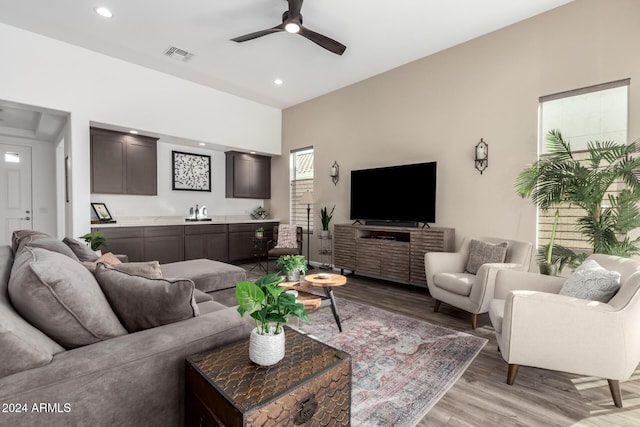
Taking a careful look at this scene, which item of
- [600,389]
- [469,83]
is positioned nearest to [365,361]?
[600,389]

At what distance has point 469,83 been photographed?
393 cm

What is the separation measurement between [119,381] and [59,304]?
0.36 m

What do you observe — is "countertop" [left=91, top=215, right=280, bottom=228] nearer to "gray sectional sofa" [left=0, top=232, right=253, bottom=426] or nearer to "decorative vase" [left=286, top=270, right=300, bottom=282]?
"decorative vase" [left=286, top=270, right=300, bottom=282]

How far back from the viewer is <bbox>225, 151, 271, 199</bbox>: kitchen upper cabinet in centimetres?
625

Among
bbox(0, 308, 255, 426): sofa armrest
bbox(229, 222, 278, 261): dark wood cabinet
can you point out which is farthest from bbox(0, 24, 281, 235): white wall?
bbox(0, 308, 255, 426): sofa armrest

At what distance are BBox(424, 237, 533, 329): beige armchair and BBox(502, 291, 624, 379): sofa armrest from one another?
32.9 inches

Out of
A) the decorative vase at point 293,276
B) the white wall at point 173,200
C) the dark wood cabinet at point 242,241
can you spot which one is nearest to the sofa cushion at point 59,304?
the decorative vase at point 293,276

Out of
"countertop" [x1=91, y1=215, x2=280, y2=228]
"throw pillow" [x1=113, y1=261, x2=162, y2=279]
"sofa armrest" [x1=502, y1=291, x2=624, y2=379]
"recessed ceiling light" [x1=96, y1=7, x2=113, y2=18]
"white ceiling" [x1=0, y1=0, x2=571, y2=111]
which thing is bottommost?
"sofa armrest" [x1=502, y1=291, x2=624, y2=379]

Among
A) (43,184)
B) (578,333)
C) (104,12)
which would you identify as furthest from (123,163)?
(578,333)

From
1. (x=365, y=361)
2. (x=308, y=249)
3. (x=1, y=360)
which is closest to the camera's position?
(x=1, y=360)

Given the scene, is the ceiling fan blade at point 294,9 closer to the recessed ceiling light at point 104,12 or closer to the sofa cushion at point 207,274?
the recessed ceiling light at point 104,12

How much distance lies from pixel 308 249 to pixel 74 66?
14.9 ft

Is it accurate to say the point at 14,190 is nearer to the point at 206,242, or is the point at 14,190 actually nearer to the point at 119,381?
the point at 206,242

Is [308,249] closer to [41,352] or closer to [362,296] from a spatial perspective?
[362,296]
